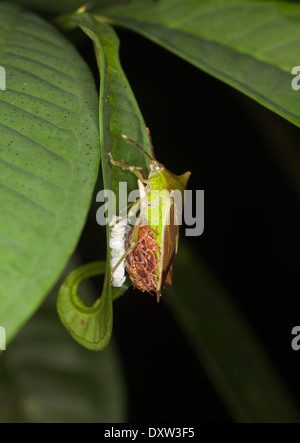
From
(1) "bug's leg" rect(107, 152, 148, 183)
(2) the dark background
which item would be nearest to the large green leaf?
(1) "bug's leg" rect(107, 152, 148, 183)

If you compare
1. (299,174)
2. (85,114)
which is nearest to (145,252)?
(85,114)

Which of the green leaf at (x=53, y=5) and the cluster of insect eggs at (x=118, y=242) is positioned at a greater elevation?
the green leaf at (x=53, y=5)

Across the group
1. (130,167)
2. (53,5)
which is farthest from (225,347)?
(53,5)

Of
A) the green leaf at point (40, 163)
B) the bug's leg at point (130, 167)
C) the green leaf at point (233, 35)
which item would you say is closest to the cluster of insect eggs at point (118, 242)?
the bug's leg at point (130, 167)

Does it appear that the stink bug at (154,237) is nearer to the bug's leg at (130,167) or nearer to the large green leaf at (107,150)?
the bug's leg at (130,167)

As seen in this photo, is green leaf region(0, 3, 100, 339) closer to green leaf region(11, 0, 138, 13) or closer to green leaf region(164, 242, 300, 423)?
green leaf region(11, 0, 138, 13)

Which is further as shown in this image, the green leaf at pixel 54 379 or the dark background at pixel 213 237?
the dark background at pixel 213 237

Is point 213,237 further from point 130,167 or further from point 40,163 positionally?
point 40,163
